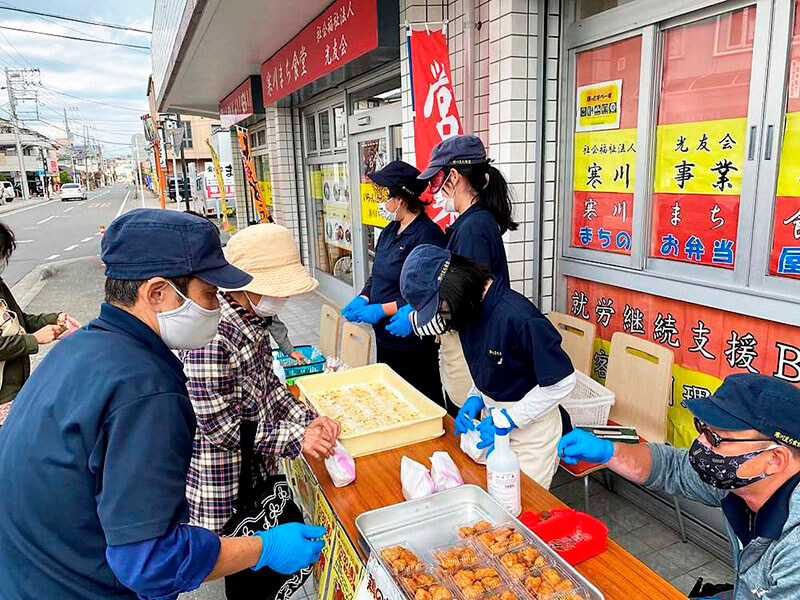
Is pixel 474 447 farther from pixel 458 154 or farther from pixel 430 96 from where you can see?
pixel 430 96

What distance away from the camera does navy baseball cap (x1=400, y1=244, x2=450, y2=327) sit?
224 cm

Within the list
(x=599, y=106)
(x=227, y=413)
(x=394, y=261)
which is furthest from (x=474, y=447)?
(x=599, y=106)

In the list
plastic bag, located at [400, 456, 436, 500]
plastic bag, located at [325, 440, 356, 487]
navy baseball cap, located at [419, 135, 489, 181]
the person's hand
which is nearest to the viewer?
plastic bag, located at [400, 456, 436, 500]

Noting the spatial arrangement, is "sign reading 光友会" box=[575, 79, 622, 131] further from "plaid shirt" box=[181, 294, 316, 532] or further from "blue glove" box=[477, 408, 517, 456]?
"plaid shirt" box=[181, 294, 316, 532]

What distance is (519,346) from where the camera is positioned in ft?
7.60

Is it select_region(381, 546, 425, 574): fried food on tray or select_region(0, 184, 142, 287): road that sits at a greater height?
select_region(381, 546, 425, 574): fried food on tray

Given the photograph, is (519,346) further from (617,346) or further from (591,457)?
(617,346)

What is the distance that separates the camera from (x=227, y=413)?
199 cm

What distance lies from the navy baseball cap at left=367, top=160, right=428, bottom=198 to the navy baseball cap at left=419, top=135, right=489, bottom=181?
0.38 meters

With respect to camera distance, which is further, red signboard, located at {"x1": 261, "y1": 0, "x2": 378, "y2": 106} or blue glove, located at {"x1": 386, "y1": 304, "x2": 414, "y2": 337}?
red signboard, located at {"x1": 261, "y1": 0, "x2": 378, "y2": 106}

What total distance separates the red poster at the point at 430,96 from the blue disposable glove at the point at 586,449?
2.36m

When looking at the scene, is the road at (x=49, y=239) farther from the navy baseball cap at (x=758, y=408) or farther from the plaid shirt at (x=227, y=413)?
the navy baseball cap at (x=758, y=408)

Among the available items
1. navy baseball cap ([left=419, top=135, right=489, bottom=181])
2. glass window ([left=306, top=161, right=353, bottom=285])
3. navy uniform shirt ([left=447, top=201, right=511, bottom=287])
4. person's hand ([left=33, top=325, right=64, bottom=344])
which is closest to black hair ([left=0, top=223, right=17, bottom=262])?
person's hand ([left=33, top=325, right=64, bottom=344])

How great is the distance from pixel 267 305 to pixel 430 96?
2.51m
